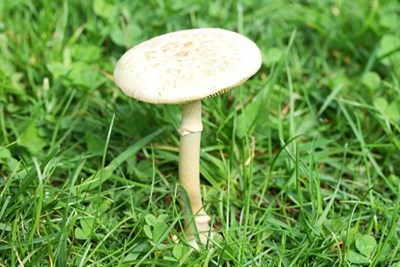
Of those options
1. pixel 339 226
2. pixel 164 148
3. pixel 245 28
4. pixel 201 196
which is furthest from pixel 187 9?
pixel 339 226

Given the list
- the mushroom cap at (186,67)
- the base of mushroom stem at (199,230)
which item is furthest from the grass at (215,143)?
the mushroom cap at (186,67)

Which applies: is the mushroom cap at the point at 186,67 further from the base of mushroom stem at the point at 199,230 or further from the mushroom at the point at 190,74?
the base of mushroom stem at the point at 199,230

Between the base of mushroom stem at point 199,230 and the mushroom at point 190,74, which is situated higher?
the mushroom at point 190,74

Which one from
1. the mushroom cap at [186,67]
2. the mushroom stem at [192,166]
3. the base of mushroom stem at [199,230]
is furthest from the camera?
the base of mushroom stem at [199,230]

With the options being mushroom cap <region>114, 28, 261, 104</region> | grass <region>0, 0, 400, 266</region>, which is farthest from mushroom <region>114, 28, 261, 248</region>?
grass <region>0, 0, 400, 266</region>

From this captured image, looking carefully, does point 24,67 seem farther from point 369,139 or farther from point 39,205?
point 369,139

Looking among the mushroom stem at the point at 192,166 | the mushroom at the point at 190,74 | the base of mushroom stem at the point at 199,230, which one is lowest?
the base of mushroom stem at the point at 199,230

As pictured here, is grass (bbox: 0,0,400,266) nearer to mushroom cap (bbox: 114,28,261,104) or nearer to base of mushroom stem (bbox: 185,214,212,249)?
base of mushroom stem (bbox: 185,214,212,249)

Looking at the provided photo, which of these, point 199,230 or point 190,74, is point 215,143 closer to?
point 199,230
